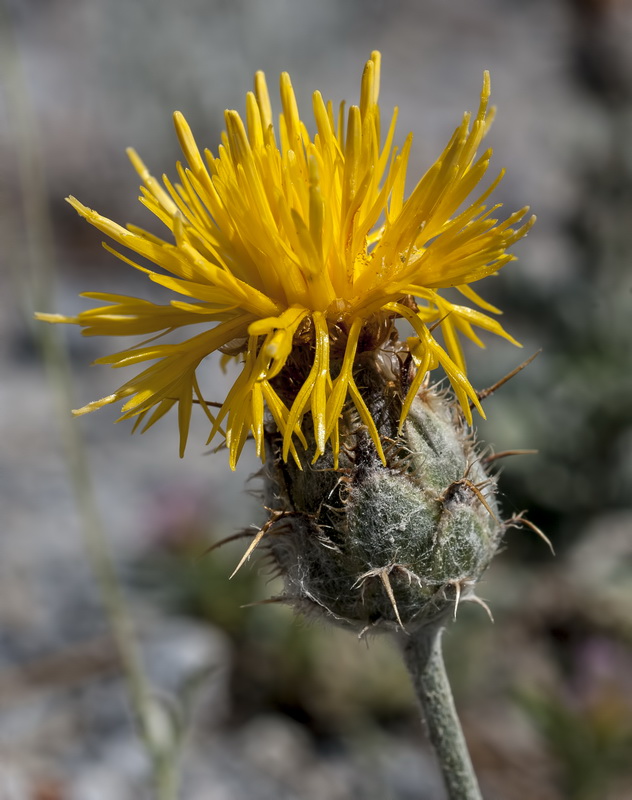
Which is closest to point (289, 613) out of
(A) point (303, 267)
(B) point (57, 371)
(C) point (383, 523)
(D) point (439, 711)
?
(B) point (57, 371)

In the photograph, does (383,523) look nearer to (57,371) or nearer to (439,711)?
(439,711)

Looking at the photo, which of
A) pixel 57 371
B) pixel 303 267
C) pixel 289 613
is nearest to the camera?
pixel 303 267

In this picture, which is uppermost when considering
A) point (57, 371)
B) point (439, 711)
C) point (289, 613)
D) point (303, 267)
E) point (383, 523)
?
point (303, 267)

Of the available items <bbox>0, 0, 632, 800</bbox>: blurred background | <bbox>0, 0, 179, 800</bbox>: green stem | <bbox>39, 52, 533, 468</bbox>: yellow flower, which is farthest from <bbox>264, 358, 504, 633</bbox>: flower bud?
<bbox>0, 0, 179, 800</bbox>: green stem

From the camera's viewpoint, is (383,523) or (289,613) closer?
(383,523)

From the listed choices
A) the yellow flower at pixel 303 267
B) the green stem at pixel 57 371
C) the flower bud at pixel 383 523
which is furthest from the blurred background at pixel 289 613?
the yellow flower at pixel 303 267

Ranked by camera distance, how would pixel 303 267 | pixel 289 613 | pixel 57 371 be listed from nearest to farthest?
pixel 303 267, pixel 57 371, pixel 289 613

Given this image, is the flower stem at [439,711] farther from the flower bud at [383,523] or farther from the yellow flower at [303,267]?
the yellow flower at [303,267]
